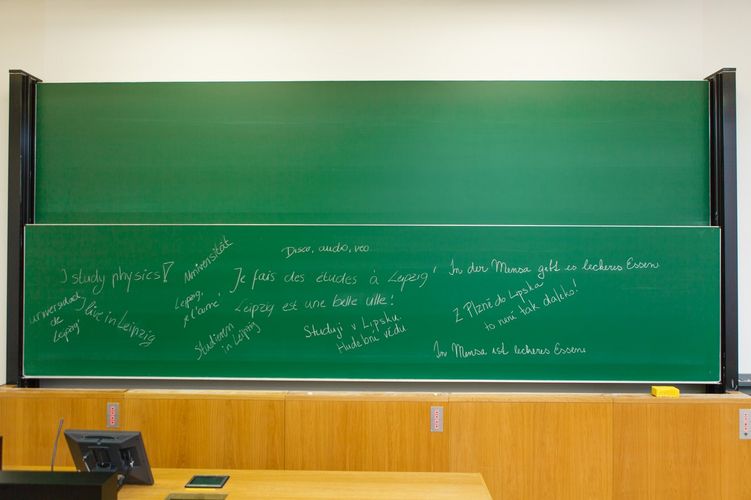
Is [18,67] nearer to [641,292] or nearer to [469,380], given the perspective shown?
[469,380]

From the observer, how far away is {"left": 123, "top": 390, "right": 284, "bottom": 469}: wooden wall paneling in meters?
3.10

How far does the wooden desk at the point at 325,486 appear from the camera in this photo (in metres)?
2.21

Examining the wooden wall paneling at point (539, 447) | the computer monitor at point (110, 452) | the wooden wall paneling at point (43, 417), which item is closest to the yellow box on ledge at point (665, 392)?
the wooden wall paneling at point (539, 447)

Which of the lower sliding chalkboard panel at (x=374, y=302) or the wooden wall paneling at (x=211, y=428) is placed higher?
the lower sliding chalkboard panel at (x=374, y=302)

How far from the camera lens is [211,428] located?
311 centimetres

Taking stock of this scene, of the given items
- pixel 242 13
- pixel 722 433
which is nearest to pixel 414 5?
pixel 242 13

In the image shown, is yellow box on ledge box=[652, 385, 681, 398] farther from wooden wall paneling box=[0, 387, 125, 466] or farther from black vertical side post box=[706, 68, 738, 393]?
wooden wall paneling box=[0, 387, 125, 466]

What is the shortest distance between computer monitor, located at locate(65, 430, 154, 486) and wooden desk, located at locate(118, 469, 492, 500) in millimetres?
95

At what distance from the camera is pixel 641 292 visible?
10.4ft

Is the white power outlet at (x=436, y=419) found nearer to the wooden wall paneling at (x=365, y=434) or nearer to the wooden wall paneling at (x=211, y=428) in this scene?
the wooden wall paneling at (x=365, y=434)

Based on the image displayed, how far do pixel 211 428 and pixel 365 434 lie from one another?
87 cm

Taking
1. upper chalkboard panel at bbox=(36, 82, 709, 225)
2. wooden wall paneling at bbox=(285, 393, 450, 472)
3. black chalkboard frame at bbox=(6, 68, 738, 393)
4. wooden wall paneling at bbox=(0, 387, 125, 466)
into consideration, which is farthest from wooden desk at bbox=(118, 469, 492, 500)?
black chalkboard frame at bbox=(6, 68, 738, 393)

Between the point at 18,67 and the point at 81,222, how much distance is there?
1097 mm

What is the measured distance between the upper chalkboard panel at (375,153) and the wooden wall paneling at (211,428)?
104 cm
